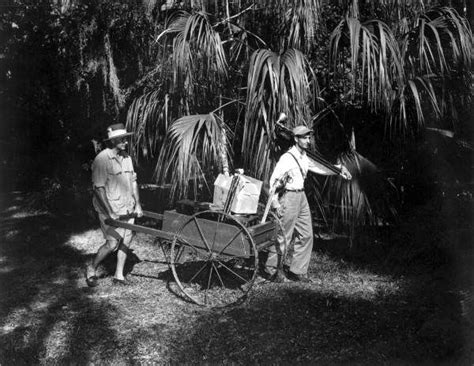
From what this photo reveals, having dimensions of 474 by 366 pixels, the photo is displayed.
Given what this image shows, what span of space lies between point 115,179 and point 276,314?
2.30m

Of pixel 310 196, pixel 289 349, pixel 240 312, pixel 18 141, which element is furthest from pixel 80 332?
pixel 18 141

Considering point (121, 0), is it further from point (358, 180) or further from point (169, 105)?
point (358, 180)

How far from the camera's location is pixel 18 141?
38.0 feet

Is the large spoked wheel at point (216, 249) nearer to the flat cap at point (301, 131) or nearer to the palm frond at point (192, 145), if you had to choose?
the palm frond at point (192, 145)

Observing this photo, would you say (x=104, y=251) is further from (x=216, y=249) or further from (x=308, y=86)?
(x=308, y=86)

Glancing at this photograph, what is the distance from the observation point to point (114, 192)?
5684 millimetres

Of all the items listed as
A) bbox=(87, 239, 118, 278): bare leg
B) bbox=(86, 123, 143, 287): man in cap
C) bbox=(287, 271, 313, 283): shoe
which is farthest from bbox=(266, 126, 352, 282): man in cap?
bbox=(87, 239, 118, 278): bare leg

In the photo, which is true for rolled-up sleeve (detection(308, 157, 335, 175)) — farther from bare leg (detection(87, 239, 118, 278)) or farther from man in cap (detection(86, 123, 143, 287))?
bare leg (detection(87, 239, 118, 278))

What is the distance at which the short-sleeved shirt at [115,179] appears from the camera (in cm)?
556

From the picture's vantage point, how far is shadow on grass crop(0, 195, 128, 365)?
14.1 feet

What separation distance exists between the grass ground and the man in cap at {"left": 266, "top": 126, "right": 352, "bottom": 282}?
0.30m

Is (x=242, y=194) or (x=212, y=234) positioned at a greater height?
(x=242, y=194)

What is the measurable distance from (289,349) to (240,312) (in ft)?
2.81

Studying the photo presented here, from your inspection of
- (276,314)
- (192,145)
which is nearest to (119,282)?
(192,145)
